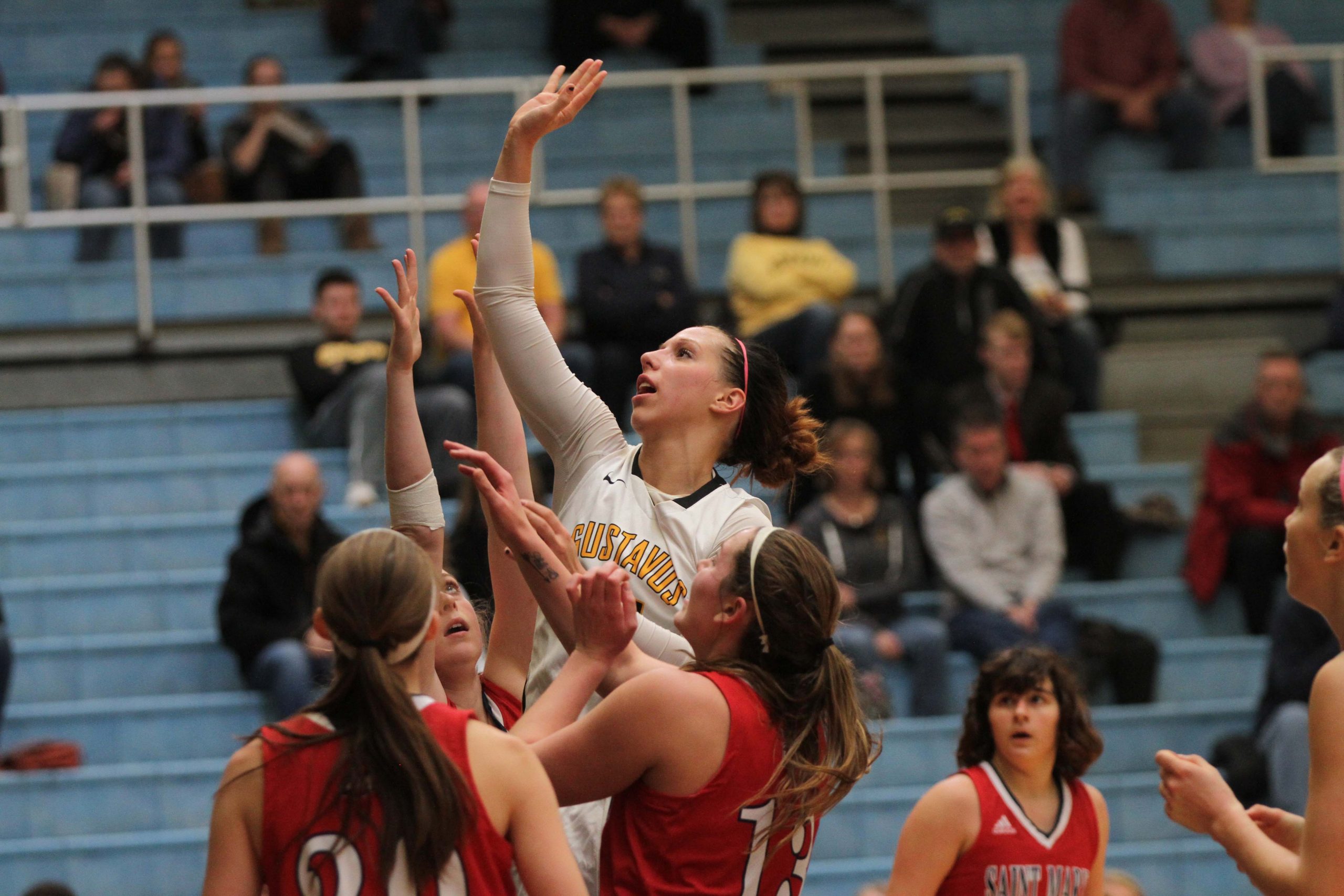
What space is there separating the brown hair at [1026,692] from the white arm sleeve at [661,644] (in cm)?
112

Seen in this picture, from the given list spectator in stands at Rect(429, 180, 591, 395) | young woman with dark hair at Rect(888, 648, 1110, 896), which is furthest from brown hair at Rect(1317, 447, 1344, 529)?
spectator in stands at Rect(429, 180, 591, 395)

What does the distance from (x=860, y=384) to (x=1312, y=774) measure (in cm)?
480

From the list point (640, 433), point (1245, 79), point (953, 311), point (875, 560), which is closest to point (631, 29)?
point (953, 311)

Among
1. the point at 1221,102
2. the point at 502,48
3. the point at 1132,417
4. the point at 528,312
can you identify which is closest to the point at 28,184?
the point at 502,48

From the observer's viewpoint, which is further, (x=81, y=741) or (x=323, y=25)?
(x=323, y=25)

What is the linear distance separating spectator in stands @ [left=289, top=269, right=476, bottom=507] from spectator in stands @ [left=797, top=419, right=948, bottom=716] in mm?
1445

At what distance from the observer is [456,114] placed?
31.3 ft

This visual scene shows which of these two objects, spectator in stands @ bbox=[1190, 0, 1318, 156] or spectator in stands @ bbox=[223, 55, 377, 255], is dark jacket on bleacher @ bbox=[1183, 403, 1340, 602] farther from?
spectator in stands @ bbox=[223, 55, 377, 255]

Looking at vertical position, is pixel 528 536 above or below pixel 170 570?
above

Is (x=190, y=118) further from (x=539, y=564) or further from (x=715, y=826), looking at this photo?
(x=715, y=826)

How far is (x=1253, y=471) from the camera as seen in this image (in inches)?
295

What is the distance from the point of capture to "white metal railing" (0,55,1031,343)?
823 centimetres

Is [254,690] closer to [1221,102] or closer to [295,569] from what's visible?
[295,569]

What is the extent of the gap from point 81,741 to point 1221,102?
21.7 ft
